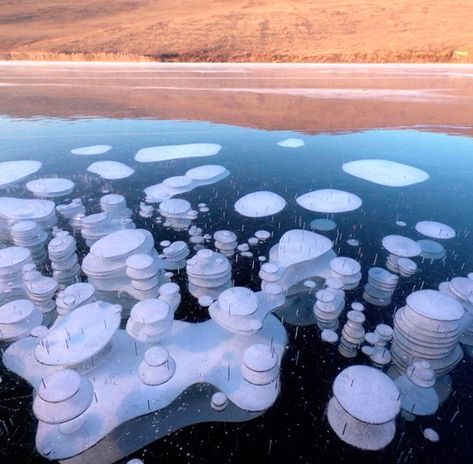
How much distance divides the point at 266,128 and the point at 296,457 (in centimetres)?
2252

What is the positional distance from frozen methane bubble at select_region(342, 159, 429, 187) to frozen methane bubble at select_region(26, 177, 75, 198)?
14.0 m

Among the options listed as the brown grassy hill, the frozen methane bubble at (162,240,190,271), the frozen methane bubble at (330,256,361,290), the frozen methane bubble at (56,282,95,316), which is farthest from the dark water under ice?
the brown grassy hill

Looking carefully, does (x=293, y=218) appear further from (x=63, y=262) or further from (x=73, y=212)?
(x=73, y=212)

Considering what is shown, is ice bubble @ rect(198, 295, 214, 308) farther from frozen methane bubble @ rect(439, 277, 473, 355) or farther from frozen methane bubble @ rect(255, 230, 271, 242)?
frozen methane bubble @ rect(439, 277, 473, 355)

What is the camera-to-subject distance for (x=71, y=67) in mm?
57594

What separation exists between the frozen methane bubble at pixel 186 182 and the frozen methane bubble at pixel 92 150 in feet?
21.4

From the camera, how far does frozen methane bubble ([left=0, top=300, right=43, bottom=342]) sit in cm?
850

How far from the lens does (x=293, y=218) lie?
47.5ft

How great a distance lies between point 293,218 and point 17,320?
10.1 metres

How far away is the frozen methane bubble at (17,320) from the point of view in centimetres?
850

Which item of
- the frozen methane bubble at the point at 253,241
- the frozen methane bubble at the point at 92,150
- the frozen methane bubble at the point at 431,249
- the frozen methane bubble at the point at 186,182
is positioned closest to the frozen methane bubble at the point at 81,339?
the frozen methane bubble at the point at 253,241

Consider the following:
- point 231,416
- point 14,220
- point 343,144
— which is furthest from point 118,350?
point 343,144

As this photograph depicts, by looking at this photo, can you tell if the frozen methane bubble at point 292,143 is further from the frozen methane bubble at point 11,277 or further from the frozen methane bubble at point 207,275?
the frozen methane bubble at point 11,277

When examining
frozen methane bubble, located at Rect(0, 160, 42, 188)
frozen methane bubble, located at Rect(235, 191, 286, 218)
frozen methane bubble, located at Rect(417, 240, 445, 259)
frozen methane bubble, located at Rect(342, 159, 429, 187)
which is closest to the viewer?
frozen methane bubble, located at Rect(417, 240, 445, 259)
